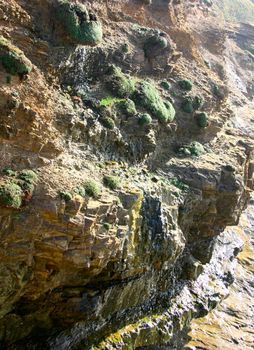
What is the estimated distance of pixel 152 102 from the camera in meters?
31.2

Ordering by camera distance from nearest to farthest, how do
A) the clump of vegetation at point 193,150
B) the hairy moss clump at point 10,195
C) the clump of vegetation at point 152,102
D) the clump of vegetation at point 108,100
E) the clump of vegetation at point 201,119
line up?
the hairy moss clump at point 10,195
the clump of vegetation at point 108,100
the clump of vegetation at point 152,102
the clump of vegetation at point 193,150
the clump of vegetation at point 201,119

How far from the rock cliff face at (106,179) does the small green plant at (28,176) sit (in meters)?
0.06

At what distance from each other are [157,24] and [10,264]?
93.4 feet

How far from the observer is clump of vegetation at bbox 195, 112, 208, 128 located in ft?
117

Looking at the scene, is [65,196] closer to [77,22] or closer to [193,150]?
[77,22]

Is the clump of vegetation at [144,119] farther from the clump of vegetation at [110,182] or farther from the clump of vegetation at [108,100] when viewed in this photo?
the clump of vegetation at [110,182]

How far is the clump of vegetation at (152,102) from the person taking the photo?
30827 millimetres

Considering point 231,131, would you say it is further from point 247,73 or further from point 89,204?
point 247,73

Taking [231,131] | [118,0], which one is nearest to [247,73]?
[231,131]

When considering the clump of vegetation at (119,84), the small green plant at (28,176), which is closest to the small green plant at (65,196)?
the small green plant at (28,176)

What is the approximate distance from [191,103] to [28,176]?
1875 cm

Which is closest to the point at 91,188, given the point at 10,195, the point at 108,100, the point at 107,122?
the point at 10,195

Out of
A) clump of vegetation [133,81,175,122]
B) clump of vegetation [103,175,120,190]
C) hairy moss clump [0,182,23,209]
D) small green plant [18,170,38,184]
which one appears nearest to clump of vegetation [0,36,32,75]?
small green plant [18,170,38,184]

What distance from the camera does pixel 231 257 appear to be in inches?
1656
